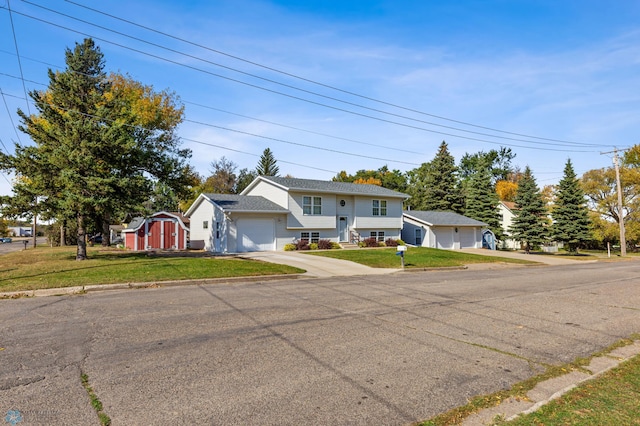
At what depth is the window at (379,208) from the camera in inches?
1339

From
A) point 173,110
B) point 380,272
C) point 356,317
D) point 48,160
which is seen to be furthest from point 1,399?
point 173,110

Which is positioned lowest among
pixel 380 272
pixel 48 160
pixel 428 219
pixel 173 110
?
pixel 380 272

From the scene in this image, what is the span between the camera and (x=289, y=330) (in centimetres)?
684

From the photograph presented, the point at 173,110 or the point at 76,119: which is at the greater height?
the point at 173,110

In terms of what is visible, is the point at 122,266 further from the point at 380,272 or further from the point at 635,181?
the point at 635,181

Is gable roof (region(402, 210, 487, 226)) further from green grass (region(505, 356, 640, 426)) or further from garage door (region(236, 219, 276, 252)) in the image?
green grass (region(505, 356, 640, 426))

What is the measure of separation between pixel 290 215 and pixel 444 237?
17.5 metres

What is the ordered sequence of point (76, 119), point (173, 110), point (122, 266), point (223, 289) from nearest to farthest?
point (223, 289) < point (122, 266) < point (76, 119) < point (173, 110)

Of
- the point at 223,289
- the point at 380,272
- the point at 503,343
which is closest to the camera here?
the point at 503,343

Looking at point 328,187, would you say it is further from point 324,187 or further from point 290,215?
point 290,215

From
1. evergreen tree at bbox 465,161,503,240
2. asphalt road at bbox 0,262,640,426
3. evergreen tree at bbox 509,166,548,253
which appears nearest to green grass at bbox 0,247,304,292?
asphalt road at bbox 0,262,640,426

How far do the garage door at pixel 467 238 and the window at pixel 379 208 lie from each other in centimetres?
1054

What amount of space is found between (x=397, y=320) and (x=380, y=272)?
10068 millimetres

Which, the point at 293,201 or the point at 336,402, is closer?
the point at 336,402
